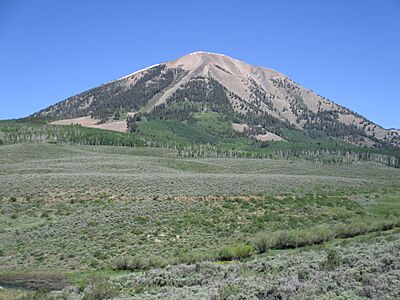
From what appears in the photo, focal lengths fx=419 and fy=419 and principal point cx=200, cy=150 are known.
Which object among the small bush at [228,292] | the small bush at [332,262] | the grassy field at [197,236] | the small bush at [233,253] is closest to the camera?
the small bush at [228,292]

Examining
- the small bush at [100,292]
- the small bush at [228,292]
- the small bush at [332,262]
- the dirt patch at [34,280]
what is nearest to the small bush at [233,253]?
the small bush at [332,262]

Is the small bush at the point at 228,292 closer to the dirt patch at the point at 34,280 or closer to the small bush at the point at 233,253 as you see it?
the dirt patch at the point at 34,280

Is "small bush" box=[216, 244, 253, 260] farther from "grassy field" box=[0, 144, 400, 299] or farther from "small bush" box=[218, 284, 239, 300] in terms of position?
"small bush" box=[218, 284, 239, 300]

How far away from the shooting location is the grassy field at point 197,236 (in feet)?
51.2

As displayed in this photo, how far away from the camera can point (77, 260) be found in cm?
2658

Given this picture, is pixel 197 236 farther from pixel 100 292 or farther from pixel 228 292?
pixel 228 292

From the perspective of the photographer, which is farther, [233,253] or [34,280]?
[233,253]

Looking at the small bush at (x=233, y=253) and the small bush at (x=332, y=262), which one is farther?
the small bush at (x=233, y=253)

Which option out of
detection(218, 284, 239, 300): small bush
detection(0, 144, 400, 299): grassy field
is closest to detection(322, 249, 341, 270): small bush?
detection(0, 144, 400, 299): grassy field

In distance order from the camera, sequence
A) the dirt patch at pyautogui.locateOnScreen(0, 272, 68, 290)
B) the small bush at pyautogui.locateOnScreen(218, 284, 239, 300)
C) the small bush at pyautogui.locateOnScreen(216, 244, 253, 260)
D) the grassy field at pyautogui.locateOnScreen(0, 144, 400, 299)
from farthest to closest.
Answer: the small bush at pyautogui.locateOnScreen(216, 244, 253, 260) < the dirt patch at pyautogui.locateOnScreen(0, 272, 68, 290) < the grassy field at pyautogui.locateOnScreen(0, 144, 400, 299) < the small bush at pyautogui.locateOnScreen(218, 284, 239, 300)

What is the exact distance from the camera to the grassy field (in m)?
15.6

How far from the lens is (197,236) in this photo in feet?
103

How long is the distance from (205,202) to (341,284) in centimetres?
2853

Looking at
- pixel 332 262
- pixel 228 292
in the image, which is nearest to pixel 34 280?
→ pixel 228 292
